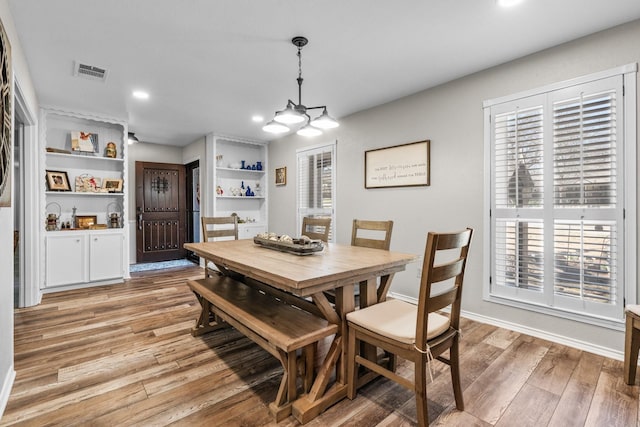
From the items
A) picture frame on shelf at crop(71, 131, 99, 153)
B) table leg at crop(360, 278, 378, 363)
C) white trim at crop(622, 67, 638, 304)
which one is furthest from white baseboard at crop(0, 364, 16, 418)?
white trim at crop(622, 67, 638, 304)

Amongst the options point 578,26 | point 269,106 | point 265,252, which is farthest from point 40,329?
point 578,26

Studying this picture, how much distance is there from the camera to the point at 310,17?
2.18m

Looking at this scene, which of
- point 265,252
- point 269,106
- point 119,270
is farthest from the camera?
point 119,270

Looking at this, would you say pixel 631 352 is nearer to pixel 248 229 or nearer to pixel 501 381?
pixel 501 381

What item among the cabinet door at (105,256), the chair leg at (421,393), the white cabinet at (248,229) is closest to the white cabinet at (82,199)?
the cabinet door at (105,256)

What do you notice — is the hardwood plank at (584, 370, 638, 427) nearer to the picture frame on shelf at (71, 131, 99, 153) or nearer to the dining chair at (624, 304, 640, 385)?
the dining chair at (624, 304, 640, 385)

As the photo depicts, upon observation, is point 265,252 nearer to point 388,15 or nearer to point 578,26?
point 388,15

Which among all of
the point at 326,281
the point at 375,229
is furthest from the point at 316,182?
the point at 326,281

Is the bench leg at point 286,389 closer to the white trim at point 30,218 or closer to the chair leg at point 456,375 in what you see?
the chair leg at point 456,375

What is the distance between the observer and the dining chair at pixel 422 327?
1.47 m

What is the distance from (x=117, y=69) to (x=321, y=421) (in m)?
3.37

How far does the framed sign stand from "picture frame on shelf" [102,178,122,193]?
12.0 feet

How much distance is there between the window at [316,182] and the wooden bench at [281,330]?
2515 millimetres

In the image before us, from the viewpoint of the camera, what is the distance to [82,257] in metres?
4.25
